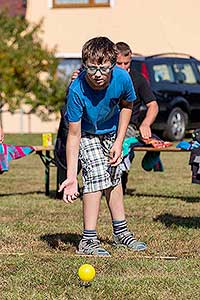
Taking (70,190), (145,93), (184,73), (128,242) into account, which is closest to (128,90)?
(70,190)

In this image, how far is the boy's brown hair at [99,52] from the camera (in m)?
6.62

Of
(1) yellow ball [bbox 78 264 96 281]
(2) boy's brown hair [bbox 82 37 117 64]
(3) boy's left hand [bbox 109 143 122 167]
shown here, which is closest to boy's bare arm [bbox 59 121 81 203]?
(3) boy's left hand [bbox 109 143 122 167]

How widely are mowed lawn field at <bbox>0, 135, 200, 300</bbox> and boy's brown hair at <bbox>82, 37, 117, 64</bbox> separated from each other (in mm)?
1439

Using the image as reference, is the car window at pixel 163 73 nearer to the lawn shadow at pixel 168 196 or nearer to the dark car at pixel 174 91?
the dark car at pixel 174 91

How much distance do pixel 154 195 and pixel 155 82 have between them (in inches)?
342

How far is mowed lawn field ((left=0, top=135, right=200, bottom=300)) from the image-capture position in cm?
564

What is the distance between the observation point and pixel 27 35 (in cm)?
2586

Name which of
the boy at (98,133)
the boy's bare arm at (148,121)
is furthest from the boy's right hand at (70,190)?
the boy's bare arm at (148,121)

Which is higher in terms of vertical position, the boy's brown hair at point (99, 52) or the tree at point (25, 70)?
the boy's brown hair at point (99, 52)

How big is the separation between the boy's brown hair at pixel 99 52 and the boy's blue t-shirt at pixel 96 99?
223 millimetres

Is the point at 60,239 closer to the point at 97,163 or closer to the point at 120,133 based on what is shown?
the point at 97,163

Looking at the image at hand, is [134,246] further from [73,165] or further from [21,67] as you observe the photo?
[21,67]

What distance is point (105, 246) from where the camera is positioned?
7211 millimetres

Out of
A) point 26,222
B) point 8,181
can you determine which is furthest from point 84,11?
point 26,222
